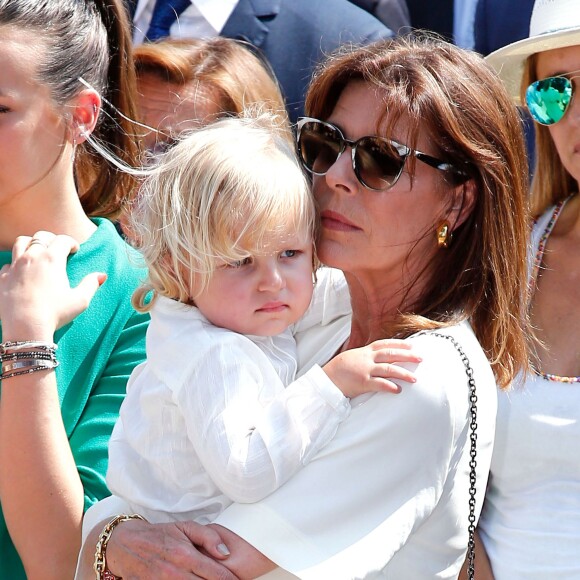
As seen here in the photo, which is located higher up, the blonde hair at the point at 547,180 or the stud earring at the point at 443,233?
the stud earring at the point at 443,233

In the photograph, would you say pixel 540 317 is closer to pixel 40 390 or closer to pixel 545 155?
pixel 545 155

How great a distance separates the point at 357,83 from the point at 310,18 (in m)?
2.03

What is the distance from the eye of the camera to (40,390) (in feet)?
7.94

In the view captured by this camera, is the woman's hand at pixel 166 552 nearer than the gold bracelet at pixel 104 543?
Yes

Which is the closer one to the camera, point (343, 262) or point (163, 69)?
point (343, 262)

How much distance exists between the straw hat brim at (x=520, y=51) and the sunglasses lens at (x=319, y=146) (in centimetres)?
90

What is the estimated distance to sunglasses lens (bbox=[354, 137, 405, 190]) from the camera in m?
2.27

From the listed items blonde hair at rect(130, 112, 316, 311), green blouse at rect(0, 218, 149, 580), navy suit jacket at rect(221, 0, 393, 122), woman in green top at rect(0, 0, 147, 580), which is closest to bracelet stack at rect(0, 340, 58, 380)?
woman in green top at rect(0, 0, 147, 580)

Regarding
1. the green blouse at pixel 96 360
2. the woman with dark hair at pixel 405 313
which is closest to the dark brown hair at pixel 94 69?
the green blouse at pixel 96 360

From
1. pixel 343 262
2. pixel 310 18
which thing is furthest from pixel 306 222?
pixel 310 18

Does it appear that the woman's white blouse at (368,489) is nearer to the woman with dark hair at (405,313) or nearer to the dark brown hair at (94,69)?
the woman with dark hair at (405,313)

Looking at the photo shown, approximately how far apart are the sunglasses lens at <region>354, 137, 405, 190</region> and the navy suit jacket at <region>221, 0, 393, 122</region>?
1998 mm

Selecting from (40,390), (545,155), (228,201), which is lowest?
(40,390)

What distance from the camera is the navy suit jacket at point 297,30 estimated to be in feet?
14.0
